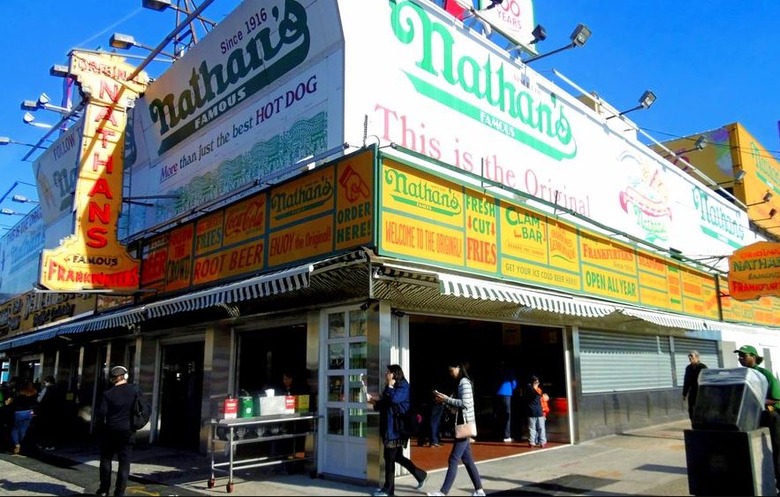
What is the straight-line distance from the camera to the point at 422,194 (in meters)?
8.42

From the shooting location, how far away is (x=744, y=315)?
62.4 feet

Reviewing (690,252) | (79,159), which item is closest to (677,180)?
(690,252)

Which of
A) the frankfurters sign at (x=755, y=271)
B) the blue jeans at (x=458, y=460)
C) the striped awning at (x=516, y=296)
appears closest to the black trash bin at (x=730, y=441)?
the blue jeans at (x=458, y=460)

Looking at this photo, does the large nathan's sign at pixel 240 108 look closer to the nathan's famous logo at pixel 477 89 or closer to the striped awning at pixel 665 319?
the nathan's famous logo at pixel 477 89

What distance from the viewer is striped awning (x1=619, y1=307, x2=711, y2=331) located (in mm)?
12062

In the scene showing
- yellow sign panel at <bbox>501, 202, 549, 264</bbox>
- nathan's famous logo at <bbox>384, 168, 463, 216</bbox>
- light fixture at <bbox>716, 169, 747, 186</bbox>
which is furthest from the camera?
light fixture at <bbox>716, 169, 747, 186</bbox>

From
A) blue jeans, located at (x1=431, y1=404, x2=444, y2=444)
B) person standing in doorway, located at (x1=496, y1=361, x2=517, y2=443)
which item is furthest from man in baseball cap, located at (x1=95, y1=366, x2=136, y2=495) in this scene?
person standing in doorway, located at (x1=496, y1=361, x2=517, y2=443)

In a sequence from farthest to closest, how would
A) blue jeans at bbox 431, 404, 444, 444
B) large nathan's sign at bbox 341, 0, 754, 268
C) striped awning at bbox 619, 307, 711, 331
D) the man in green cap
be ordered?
blue jeans at bbox 431, 404, 444, 444 → striped awning at bbox 619, 307, 711, 331 → large nathan's sign at bbox 341, 0, 754, 268 → the man in green cap

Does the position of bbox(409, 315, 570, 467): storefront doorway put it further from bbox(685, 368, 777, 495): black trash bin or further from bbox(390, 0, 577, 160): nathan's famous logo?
bbox(685, 368, 777, 495): black trash bin

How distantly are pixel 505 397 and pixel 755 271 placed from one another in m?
7.93

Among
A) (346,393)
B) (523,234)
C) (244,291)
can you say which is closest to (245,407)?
(346,393)

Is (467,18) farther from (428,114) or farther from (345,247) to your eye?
(345,247)

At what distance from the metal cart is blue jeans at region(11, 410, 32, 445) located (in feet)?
20.0

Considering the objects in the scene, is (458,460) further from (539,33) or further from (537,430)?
(539,33)
